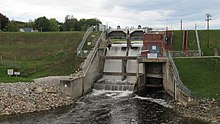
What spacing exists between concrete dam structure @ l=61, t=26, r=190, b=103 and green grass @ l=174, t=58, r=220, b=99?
160 centimetres

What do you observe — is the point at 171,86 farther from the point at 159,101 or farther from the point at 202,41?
the point at 202,41

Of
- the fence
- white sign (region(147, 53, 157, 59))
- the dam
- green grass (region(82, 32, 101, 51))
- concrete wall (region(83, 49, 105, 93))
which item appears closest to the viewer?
the dam

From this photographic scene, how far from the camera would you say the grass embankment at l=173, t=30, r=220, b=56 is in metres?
53.4

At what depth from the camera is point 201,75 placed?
4238 centimetres

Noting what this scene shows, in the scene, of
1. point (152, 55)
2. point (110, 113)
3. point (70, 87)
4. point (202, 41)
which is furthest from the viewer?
point (202, 41)

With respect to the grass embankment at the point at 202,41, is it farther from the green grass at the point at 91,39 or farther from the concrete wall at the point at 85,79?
the green grass at the point at 91,39

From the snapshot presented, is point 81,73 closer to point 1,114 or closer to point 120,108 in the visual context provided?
point 120,108

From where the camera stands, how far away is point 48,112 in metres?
36.0

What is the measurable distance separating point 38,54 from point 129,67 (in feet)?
55.6

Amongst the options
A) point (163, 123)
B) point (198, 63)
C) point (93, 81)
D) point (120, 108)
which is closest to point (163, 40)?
point (198, 63)

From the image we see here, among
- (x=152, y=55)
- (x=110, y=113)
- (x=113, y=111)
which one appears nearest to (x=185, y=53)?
(x=152, y=55)

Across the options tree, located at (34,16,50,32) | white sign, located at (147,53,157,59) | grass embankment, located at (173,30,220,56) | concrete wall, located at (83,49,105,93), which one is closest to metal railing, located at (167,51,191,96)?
white sign, located at (147,53,157,59)

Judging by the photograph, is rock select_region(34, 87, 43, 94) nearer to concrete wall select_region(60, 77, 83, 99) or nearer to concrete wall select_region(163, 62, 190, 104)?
concrete wall select_region(60, 77, 83, 99)

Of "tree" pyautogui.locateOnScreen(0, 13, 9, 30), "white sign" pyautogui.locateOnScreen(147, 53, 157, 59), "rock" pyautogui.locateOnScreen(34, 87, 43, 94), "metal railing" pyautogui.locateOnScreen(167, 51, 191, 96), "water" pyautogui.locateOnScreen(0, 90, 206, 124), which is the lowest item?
"water" pyautogui.locateOnScreen(0, 90, 206, 124)
